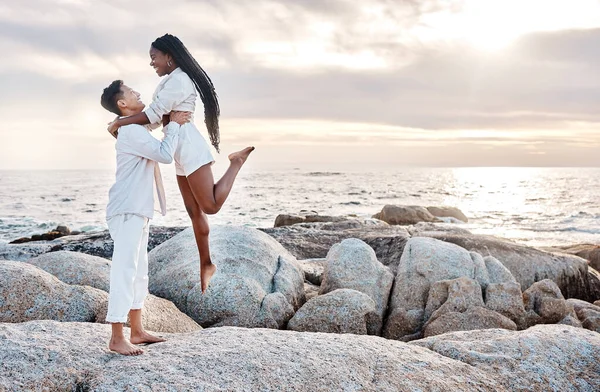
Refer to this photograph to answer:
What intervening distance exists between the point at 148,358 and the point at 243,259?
422 centimetres

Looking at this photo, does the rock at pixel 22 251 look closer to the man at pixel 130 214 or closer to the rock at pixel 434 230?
the rock at pixel 434 230

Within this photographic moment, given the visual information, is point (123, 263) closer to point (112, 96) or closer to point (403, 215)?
point (112, 96)

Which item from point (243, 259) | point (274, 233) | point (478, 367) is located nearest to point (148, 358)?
point (478, 367)

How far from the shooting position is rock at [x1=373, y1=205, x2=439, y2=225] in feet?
82.6

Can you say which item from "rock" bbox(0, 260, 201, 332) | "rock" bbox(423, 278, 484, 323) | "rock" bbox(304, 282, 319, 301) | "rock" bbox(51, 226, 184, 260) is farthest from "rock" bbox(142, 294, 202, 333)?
"rock" bbox(51, 226, 184, 260)

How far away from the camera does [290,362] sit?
4.33 meters

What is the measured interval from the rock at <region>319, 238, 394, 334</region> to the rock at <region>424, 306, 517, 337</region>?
3.78ft

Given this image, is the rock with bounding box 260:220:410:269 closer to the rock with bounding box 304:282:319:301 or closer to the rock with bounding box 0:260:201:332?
the rock with bounding box 304:282:319:301

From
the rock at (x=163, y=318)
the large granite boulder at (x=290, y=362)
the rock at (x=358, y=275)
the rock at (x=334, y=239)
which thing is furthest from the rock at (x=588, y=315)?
the rock at (x=163, y=318)

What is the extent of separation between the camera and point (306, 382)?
414 centimetres

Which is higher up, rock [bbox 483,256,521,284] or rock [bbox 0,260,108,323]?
rock [bbox 0,260,108,323]

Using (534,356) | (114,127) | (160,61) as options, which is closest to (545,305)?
(534,356)

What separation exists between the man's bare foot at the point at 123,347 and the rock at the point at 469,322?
163 inches

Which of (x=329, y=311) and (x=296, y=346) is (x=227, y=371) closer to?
(x=296, y=346)
